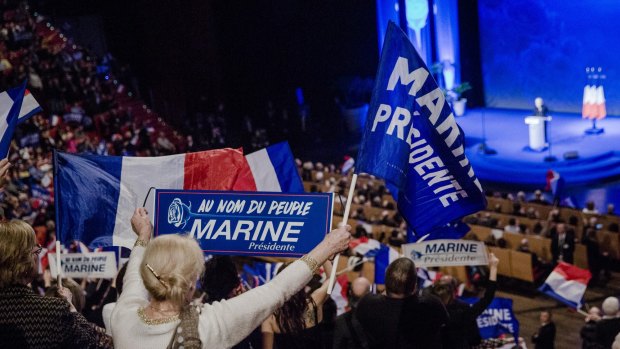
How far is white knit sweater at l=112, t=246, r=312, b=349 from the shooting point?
2395 millimetres

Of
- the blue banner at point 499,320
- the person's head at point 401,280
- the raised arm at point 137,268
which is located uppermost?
the raised arm at point 137,268

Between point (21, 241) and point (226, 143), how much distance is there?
2159cm

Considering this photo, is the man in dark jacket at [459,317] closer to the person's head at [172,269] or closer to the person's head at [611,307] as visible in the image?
the person's head at [172,269]

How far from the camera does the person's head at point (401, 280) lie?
3.58 meters

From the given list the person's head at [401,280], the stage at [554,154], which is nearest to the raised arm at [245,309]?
the person's head at [401,280]

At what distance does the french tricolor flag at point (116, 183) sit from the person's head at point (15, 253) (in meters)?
2.11

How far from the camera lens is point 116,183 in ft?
16.1

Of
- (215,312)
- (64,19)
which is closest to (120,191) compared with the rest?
(215,312)

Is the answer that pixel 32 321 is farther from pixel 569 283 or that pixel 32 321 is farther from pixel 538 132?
pixel 538 132

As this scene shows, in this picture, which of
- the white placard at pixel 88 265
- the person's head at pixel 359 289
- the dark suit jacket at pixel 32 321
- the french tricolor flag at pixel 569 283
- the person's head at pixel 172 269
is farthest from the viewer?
the french tricolor flag at pixel 569 283

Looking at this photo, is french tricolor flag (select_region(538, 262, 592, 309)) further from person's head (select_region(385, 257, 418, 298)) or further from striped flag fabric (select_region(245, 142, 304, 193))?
person's head (select_region(385, 257, 418, 298))

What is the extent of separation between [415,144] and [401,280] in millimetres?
948

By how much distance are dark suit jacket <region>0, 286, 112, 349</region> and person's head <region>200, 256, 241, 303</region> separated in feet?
3.56

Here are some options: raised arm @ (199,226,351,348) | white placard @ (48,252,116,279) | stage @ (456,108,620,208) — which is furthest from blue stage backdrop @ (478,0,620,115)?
raised arm @ (199,226,351,348)
